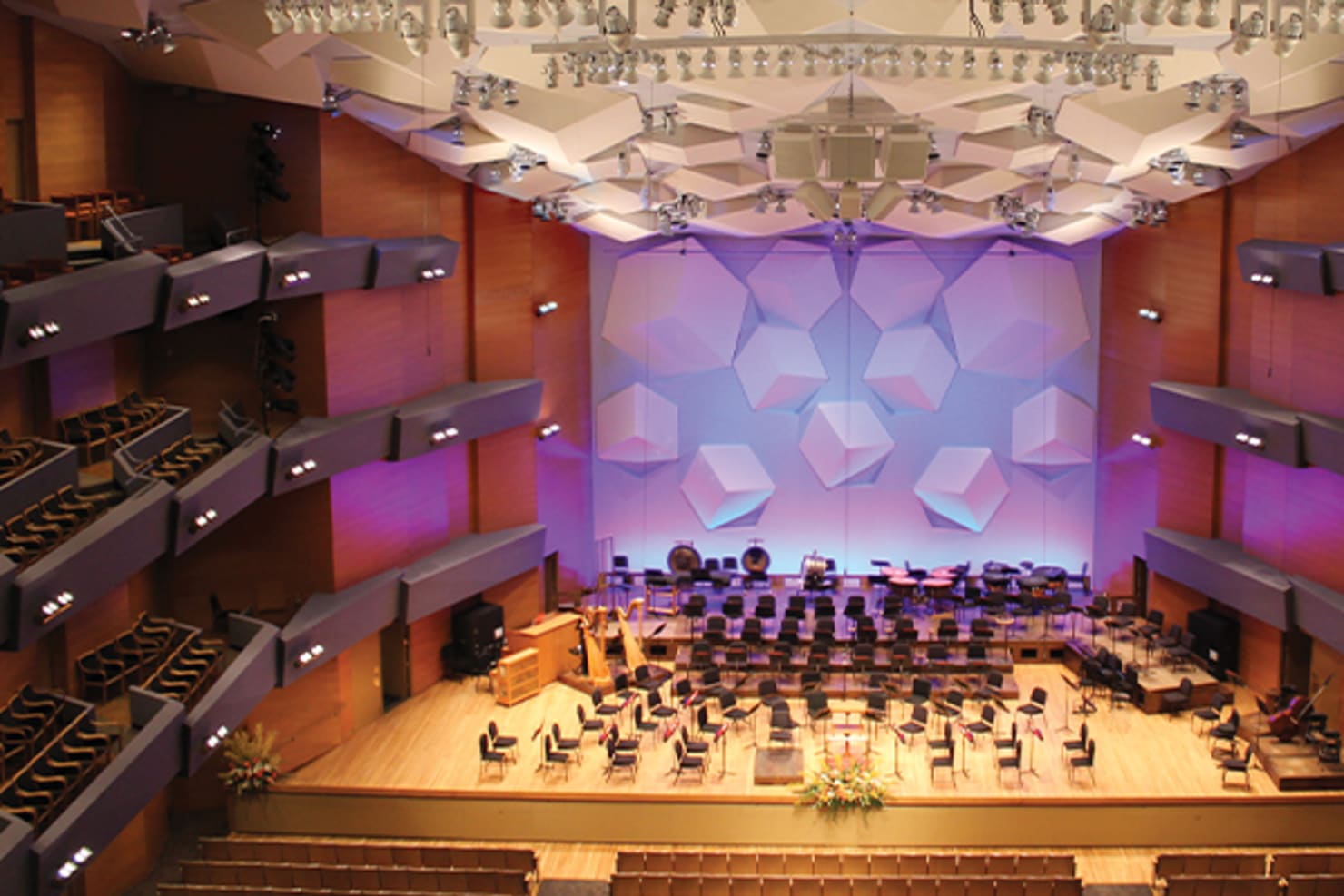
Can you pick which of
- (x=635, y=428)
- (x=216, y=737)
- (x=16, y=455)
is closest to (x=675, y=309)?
(x=635, y=428)

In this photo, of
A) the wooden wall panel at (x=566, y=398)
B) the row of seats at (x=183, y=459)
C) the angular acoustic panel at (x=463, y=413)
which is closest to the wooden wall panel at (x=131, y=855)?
the row of seats at (x=183, y=459)

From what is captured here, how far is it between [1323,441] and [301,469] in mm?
11649

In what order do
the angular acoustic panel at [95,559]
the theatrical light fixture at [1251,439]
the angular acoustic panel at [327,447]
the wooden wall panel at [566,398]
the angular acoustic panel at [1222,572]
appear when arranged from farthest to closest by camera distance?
the wooden wall panel at [566,398]
the angular acoustic panel at [1222,572]
the theatrical light fixture at [1251,439]
the angular acoustic panel at [327,447]
the angular acoustic panel at [95,559]

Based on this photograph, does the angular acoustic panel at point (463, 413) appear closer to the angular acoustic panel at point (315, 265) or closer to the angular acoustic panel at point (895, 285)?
the angular acoustic panel at point (315, 265)

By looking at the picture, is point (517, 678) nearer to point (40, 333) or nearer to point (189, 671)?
point (189, 671)

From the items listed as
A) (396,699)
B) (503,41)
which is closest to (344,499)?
(396,699)

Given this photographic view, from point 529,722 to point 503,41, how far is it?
914cm

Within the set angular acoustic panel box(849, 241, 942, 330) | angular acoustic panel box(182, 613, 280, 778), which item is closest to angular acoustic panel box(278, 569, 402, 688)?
angular acoustic panel box(182, 613, 280, 778)

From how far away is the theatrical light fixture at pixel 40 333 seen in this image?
12773mm

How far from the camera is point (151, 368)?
704 inches

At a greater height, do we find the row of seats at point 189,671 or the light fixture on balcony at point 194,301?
the light fixture on balcony at point 194,301

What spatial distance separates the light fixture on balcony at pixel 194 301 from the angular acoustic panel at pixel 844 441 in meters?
11.3

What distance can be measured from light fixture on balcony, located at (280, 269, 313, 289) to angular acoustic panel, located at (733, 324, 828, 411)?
8923 mm

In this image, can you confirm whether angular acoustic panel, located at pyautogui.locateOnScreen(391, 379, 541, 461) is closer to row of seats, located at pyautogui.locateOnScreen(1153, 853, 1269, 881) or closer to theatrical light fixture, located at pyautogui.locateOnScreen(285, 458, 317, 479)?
theatrical light fixture, located at pyautogui.locateOnScreen(285, 458, 317, 479)
